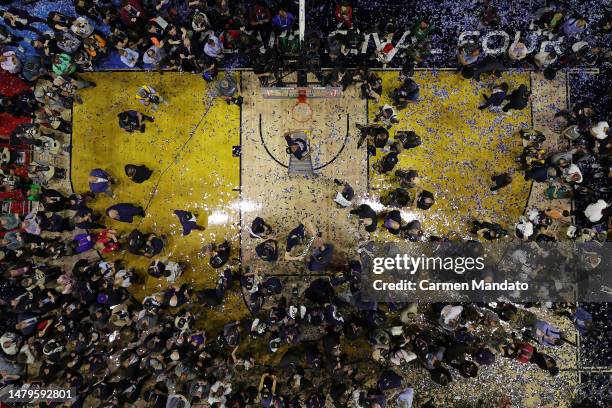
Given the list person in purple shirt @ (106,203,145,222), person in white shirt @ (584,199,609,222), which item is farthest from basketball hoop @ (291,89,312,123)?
person in white shirt @ (584,199,609,222)

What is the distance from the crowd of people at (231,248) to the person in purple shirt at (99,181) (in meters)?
0.05

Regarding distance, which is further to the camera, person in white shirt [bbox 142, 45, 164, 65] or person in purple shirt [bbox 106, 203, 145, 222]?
person in white shirt [bbox 142, 45, 164, 65]

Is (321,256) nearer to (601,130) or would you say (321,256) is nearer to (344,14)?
(344,14)

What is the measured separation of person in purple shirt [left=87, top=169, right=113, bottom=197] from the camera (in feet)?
31.9

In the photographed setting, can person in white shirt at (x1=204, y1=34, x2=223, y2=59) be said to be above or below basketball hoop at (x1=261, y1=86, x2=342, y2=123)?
above

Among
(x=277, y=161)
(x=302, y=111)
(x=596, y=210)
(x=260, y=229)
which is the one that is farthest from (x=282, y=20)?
(x=596, y=210)

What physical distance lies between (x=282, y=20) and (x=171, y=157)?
4.28m

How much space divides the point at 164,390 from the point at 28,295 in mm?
3739

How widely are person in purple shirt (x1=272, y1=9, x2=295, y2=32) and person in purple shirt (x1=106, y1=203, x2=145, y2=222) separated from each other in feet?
18.0

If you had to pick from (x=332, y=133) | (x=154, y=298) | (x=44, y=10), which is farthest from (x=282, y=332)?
(x=44, y=10)

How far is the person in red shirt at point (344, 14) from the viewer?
9953 mm

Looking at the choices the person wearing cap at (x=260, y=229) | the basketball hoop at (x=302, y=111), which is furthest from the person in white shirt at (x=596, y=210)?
the person wearing cap at (x=260, y=229)

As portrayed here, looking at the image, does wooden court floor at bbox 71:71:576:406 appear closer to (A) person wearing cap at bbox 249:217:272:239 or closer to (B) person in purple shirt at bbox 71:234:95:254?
(A) person wearing cap at bbox 249:217:272:239

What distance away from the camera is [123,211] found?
31.5 ft
